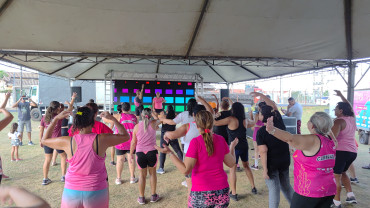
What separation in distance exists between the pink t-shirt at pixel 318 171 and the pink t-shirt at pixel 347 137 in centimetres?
177

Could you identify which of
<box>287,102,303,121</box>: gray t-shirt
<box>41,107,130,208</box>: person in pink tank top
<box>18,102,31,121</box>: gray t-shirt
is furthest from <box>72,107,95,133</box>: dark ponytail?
<box>287,102,303,121</box>: gray t-shirt

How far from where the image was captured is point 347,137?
11.3 feet

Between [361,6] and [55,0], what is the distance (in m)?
5.38

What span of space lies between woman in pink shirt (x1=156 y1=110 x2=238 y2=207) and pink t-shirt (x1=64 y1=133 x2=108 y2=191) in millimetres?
620

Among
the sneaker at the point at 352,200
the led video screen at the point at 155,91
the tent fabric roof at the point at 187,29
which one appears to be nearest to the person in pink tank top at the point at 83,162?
the tent fabric roof at the point at 187,29

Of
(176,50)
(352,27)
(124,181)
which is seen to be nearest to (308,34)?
(352,27)

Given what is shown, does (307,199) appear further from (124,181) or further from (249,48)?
(249,48)

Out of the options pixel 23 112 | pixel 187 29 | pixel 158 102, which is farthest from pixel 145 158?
pixel 23 112

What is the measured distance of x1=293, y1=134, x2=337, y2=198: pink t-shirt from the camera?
1957 mm

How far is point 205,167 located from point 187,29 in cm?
363

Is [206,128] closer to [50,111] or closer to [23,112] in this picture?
[50,111]

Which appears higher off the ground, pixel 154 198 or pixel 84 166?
pixel 84 166

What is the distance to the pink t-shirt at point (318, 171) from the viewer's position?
1.96 m

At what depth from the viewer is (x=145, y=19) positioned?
14.2 feet
